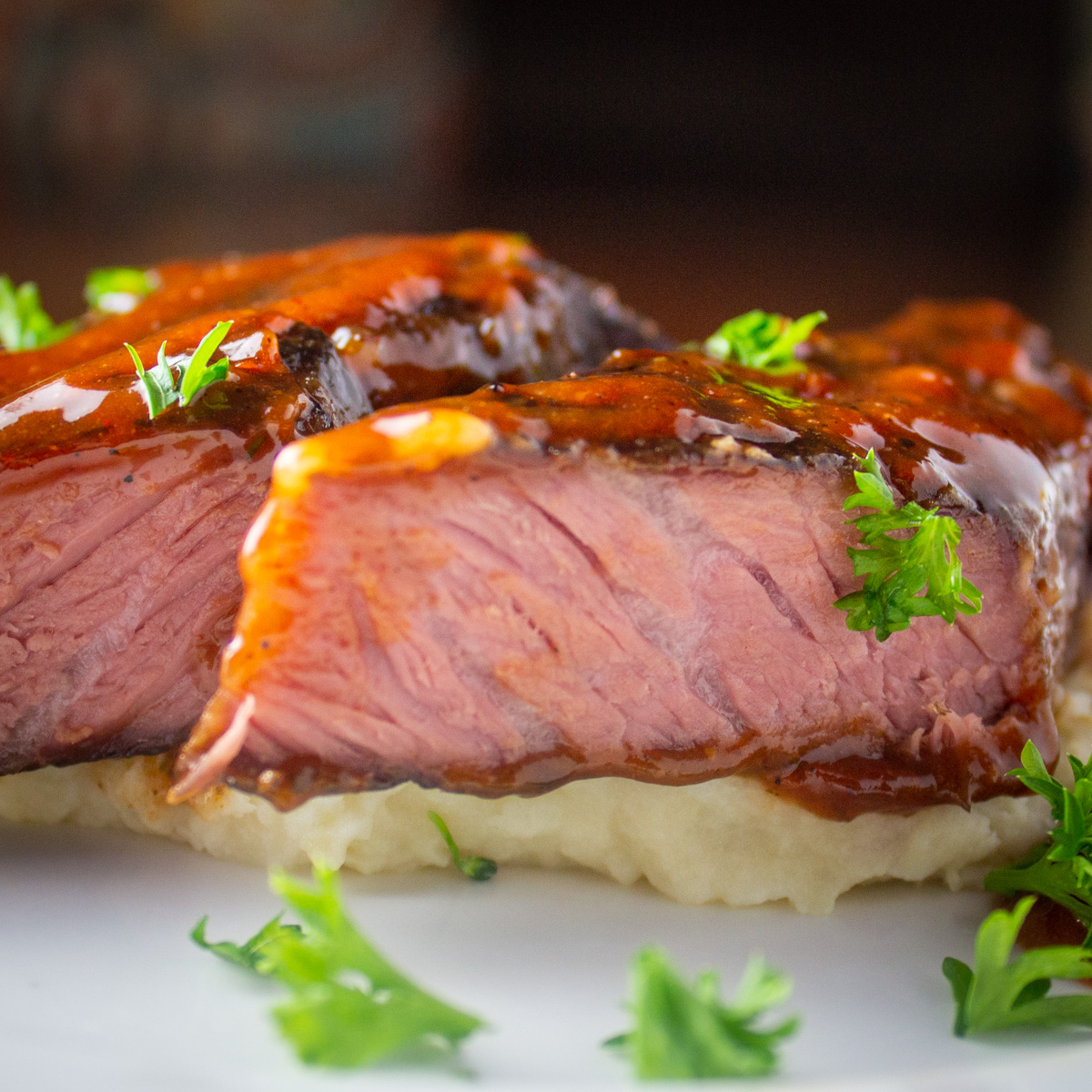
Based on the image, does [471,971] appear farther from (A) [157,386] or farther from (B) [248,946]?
(A) [157,386]

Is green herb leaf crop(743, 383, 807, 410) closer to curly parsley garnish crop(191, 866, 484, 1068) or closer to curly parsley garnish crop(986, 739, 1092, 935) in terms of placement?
curly parsley garnish crop(986, 739, 1092, 935)

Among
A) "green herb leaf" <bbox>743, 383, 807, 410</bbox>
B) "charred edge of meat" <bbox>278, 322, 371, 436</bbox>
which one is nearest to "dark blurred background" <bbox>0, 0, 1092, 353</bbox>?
"green herb leaf" <bbox>743, 383, 807, 410</bbox>

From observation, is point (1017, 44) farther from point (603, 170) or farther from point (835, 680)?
point (835, 680)

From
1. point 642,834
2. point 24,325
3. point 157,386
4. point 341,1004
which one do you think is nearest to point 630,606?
point 642,834

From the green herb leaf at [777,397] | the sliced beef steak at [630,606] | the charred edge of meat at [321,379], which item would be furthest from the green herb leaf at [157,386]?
A: the green herb leaf at [777,397]

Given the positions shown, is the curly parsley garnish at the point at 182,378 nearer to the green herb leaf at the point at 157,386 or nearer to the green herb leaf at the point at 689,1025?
the green herb leaf at the point at 157,386

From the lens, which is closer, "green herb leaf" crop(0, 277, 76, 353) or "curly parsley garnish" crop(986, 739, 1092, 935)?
"curly parsley garnish" crop(986, 739, 1092, 935)
